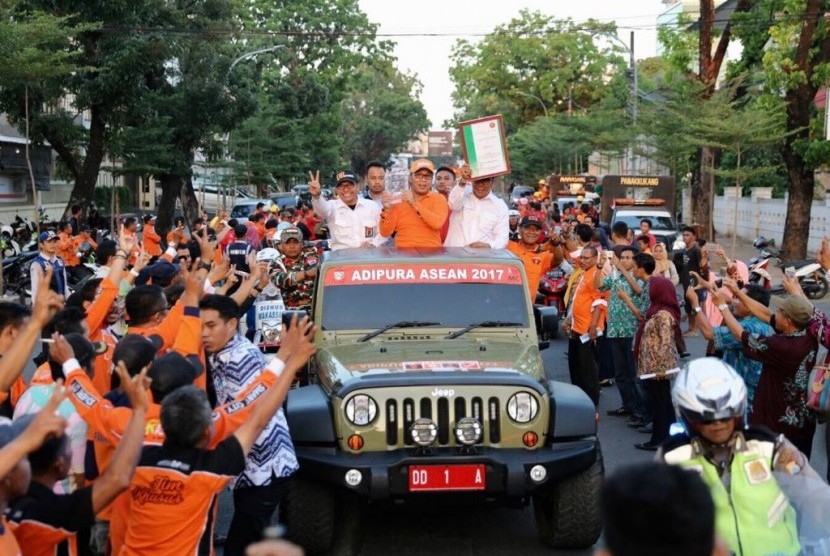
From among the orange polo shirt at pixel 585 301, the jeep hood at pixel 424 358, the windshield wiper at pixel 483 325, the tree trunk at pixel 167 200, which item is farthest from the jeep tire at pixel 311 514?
the tree trunk at pixel 167 200

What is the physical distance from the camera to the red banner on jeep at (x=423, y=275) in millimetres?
8781

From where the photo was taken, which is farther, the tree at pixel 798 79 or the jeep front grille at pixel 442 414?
the tree at pixel 798 79

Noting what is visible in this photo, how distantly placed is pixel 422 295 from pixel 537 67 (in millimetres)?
77727

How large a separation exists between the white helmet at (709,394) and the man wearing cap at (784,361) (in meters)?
2.70

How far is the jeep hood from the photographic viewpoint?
7.63 m

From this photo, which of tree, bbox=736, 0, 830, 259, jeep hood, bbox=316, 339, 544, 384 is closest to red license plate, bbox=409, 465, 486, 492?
jeep hood, bbox=316, 339, 544, 384

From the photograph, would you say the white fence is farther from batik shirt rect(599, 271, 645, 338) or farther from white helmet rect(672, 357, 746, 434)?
white helmet rect(672, 357, 746, 434)

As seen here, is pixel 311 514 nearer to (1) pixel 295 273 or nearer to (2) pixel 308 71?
(1) pixel 295 273

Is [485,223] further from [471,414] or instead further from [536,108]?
[536,108]

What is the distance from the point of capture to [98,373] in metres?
6.89

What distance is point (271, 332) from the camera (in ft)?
37.4

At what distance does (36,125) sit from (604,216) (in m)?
17.2

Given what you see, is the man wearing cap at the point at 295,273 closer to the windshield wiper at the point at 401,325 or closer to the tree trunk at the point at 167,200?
the windshield wiper at the point at 401,325

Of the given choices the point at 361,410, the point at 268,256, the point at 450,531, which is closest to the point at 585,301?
the point at 268,256
